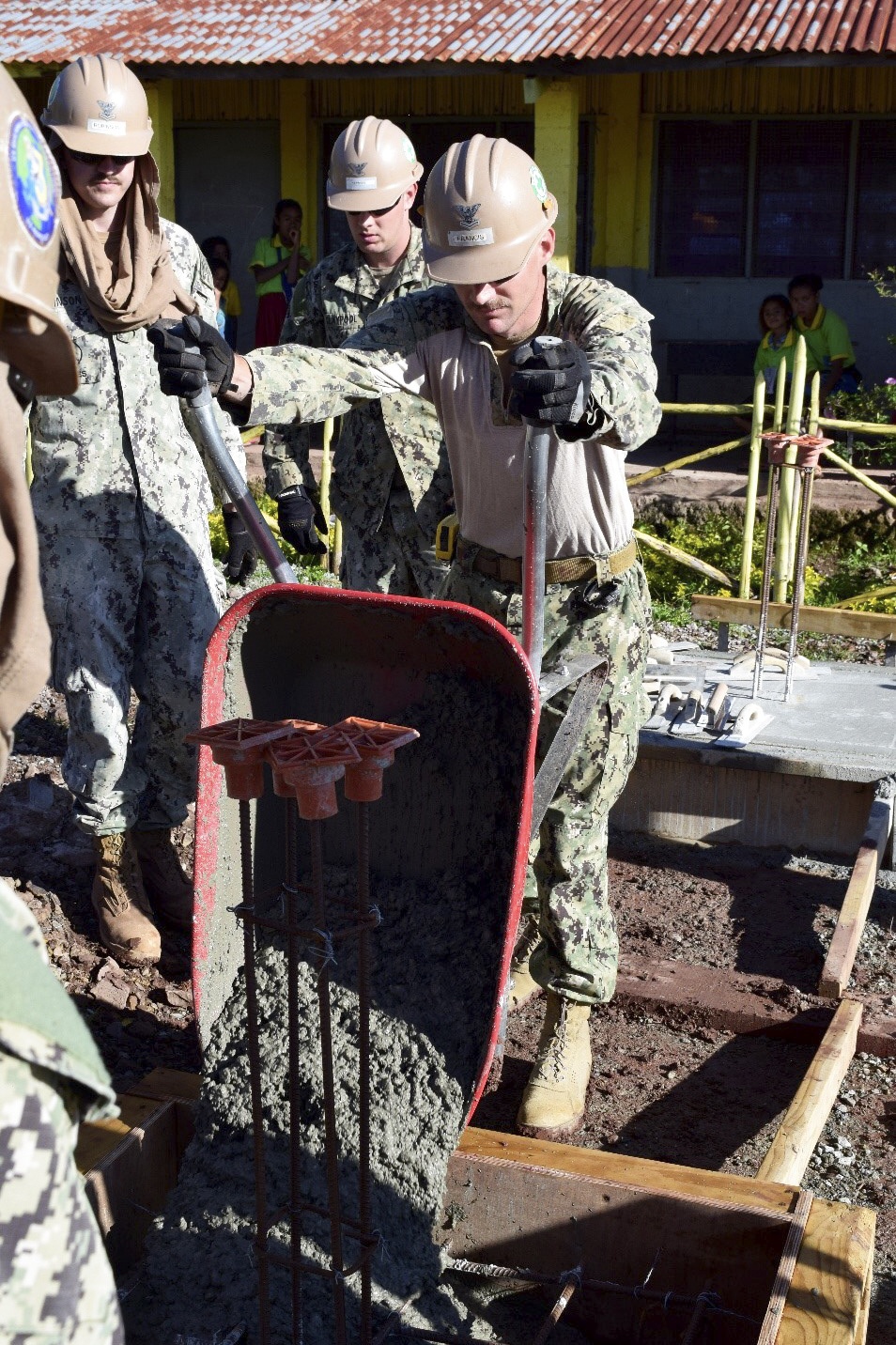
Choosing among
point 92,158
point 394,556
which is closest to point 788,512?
point 394,556

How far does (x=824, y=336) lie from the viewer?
995 cm

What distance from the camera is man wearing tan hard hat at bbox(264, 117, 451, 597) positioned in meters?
4.33

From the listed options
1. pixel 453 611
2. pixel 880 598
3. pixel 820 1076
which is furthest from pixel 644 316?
pixel 880 598

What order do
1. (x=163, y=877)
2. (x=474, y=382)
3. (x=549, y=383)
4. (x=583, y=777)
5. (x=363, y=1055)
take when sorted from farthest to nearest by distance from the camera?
(x=163, y=877) < (x=583, y=777) < (x=474, y=382) < (x=549, y=383) < (x=363, y=1055)

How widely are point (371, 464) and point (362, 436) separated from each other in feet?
0.32

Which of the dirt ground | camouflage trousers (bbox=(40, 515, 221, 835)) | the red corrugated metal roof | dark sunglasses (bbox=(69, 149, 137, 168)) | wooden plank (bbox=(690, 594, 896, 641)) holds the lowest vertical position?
the dirt ground

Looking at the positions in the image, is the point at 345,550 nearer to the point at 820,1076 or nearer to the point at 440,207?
the point at 440,207

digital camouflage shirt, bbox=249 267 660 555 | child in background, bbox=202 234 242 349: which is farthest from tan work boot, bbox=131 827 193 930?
child in background, bbox=202 234 242 349

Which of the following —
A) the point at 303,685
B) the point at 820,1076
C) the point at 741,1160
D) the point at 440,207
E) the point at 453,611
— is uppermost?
the point at 440,207

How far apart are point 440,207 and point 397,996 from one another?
5.12 feet

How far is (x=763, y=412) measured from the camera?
27.5ft

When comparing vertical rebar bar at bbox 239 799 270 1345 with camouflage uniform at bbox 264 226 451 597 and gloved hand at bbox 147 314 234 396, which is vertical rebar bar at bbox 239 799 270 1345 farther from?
camouflage uniform at bbox 264 226 451 597

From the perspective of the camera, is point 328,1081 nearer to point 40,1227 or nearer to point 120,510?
point 40,1227

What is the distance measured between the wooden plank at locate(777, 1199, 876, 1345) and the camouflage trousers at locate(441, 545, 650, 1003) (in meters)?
0.89
